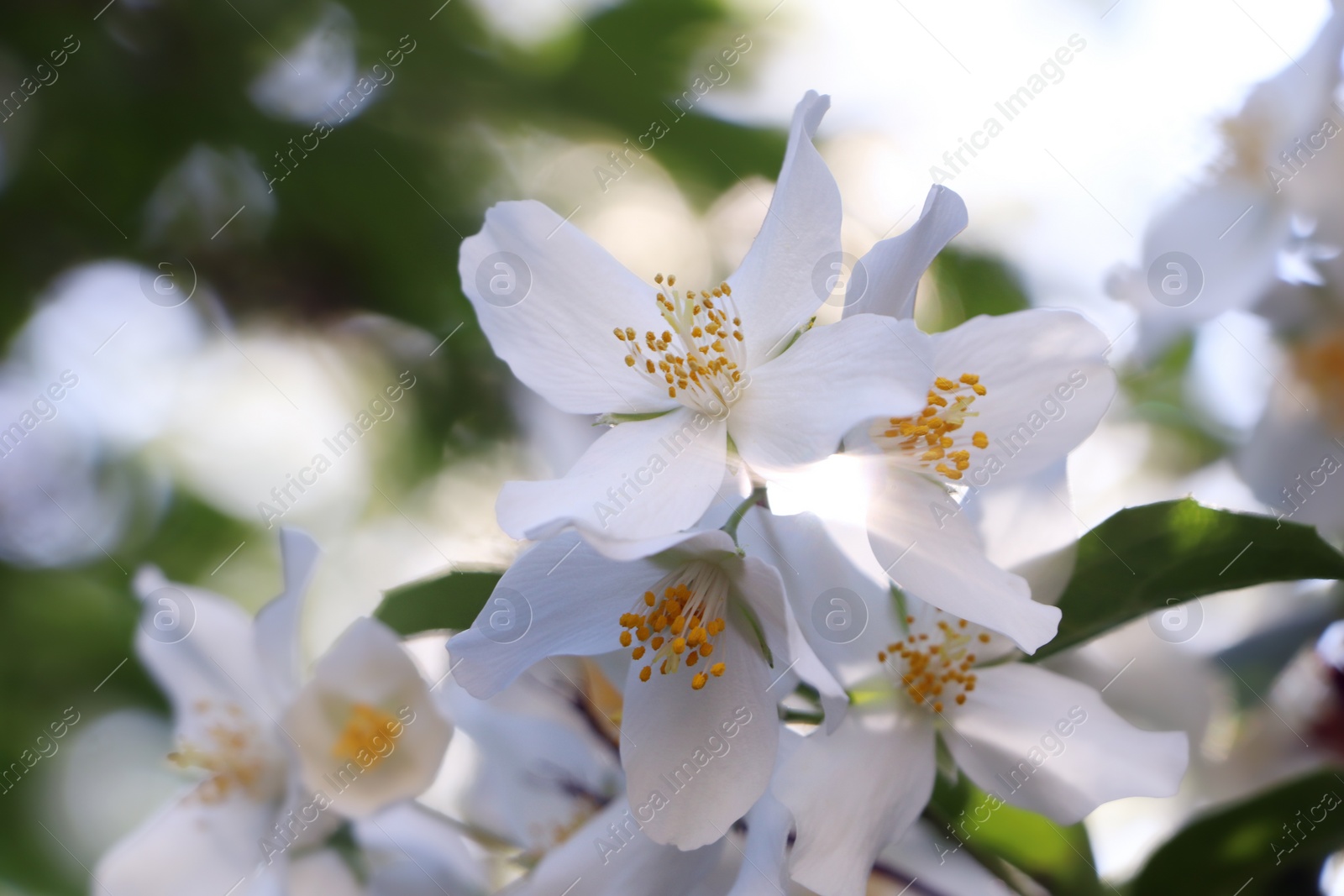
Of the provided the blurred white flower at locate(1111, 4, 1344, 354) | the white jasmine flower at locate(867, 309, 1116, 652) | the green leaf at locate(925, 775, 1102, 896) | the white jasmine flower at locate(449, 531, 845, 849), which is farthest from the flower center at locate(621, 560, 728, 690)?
the blurred white flower at locate(1111, 4, 1344, 354)

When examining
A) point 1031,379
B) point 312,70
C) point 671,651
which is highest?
point 312,70

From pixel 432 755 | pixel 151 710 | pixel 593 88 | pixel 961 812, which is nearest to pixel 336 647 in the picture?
pixel 432 755

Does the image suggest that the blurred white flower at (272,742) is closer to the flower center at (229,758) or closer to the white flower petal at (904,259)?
the flower center at (229,758)

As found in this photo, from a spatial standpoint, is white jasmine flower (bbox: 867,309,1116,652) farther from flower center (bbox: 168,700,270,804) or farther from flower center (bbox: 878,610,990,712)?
flower center (bbox: 168,700,270,804)

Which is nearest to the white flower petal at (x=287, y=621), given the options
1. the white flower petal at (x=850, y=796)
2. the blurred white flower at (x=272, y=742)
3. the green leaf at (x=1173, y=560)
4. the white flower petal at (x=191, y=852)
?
the blurred white flower at (x=272, y=742)

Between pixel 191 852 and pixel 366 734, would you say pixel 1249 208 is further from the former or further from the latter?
pixel 191 852

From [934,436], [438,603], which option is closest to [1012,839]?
[934,436]
